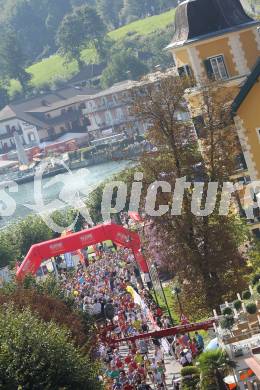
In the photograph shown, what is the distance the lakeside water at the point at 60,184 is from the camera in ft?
418

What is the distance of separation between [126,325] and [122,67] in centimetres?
15437

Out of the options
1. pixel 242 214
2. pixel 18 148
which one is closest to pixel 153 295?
pixel 242 214

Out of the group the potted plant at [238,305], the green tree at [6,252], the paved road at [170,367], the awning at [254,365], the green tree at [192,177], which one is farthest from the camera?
the green tree at [6,252]

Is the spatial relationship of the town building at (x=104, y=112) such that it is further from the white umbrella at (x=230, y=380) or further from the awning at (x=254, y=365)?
the awning at (x=254, y=365)

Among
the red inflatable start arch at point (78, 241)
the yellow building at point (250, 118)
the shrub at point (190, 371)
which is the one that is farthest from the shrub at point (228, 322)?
the red inflatable start arch at point (78, 241)

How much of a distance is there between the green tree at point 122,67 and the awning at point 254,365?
545 feet

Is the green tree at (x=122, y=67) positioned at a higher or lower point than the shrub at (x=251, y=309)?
lower

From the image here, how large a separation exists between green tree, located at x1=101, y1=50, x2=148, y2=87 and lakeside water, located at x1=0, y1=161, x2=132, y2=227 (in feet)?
99.9

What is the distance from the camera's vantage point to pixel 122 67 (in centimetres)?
18525

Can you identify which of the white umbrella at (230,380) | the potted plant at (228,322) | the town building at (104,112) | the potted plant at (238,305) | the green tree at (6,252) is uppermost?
the potted plant at (228,322)

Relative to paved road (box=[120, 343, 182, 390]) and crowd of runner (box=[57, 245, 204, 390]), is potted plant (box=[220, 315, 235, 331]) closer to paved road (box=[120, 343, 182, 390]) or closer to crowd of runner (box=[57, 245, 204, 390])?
crowd of runner (box=[57, 245, 204, 390])

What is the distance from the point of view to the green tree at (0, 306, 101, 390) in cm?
1844

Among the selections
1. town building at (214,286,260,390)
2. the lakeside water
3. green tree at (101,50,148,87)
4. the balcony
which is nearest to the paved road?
town building at (214,286,260,390)

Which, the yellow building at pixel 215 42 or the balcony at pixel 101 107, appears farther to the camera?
the balcony at pixel 101 107
